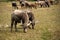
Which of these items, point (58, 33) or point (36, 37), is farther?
point (58, 33)

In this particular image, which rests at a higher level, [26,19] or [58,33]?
[26,19]

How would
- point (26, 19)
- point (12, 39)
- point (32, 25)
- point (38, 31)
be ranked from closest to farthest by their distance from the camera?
1. point (12, 39)
2. point (26, 19)
3. point (38, 31)
4. point (32, 25)

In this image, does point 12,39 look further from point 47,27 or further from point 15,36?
point 47,27

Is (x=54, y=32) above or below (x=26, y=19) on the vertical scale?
below

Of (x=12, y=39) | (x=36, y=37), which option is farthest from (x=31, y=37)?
(x=12, y=39)

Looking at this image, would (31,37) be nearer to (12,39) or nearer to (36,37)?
(36,37)

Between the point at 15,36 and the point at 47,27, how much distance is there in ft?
10.5

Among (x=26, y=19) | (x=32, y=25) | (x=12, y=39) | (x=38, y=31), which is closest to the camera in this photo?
(x=12, y=39)

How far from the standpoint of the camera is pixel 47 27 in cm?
1488

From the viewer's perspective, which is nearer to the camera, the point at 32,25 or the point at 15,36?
the point at 15,36

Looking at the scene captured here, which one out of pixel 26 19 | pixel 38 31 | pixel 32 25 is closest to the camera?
pixel 26 19

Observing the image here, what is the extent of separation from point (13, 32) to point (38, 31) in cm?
145

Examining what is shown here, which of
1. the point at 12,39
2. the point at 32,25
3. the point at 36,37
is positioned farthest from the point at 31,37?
the point at 32,25

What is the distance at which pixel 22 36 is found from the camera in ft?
40.3
